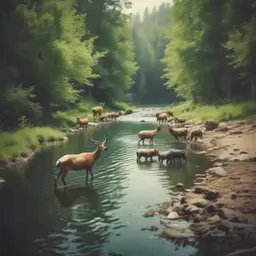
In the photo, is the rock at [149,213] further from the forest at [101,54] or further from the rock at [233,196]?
the forest at [101,54]

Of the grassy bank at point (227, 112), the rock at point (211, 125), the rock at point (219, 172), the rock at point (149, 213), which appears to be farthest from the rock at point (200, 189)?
A: the grassy bank at point (227, 112)

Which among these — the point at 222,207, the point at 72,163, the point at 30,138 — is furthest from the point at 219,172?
the point at 30,138

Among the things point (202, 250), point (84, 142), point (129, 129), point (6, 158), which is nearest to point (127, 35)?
point (129, 129)

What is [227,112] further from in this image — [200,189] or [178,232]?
[178,232]

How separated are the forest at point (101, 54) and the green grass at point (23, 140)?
2.09 metres

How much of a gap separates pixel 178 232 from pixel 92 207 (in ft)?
13.2

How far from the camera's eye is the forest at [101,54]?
31.5 m

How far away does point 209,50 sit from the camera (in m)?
45.1

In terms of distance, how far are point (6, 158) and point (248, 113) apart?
2195cm

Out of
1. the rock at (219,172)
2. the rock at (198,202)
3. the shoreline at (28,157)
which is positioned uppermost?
the shoreline at (28,157)

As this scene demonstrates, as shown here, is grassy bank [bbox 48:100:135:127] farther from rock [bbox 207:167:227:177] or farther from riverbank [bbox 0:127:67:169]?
rock [bbox 207:167:227:177]

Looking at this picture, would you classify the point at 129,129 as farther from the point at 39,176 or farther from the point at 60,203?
the point at 60,203

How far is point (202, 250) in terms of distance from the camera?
32.7ft

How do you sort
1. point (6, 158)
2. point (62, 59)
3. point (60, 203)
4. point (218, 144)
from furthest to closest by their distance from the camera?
1. point (62, 59)
2. point (218, 144)
3. point (6, 158)
4. point (60, 203)
